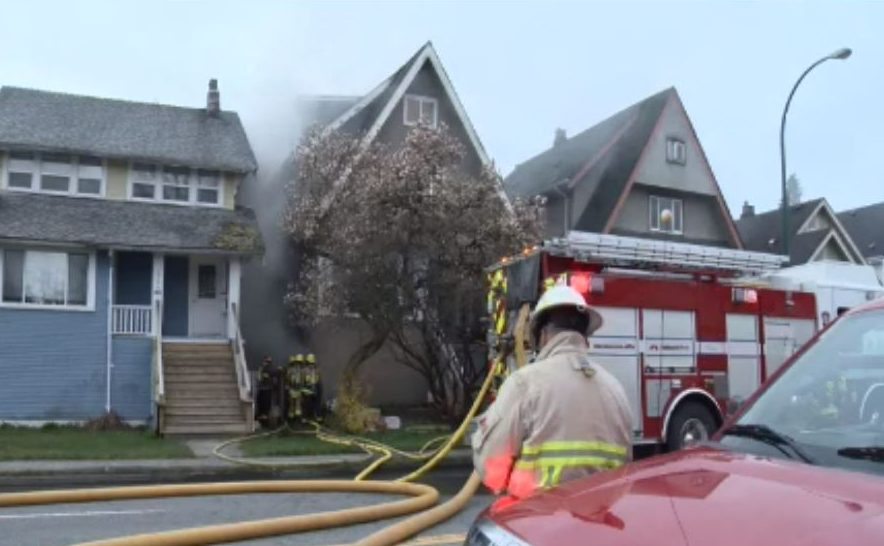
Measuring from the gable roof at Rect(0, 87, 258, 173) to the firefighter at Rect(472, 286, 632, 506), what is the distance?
1829cm

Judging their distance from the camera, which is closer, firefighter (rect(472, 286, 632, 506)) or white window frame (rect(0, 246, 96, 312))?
firefighter (rect(472, 286, 632, 506))

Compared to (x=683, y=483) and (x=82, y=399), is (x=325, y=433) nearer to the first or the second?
(x=82, y=399)

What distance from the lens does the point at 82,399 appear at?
58.7ft

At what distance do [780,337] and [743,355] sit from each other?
736 mm

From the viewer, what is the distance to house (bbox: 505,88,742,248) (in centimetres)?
2673

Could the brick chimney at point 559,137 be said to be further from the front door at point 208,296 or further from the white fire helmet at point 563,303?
the white fire helmet at point 563,303

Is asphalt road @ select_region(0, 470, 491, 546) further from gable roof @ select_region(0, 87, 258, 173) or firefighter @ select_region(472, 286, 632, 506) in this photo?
gable roof @ select_region(0, 87, 258, 173)

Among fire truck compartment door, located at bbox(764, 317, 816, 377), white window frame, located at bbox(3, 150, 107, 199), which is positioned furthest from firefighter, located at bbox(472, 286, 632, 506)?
white window frame, located at bbox(3, 150, 107, 199)

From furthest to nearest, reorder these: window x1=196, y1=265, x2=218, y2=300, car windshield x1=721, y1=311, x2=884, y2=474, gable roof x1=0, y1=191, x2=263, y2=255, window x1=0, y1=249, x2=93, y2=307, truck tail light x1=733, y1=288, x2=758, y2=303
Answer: window x1=196, y1=265, x2=218, y2=300 < gable roof x1=0, y1=191, x2=263, y2=255 < window x1=0, y1=249, x2=93, y2=307 < truck tail light x1=733, y1=288, x2=758, y2=303 < car windshield x1=721, y1=311, x2=884, y2=474

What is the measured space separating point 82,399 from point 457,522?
12.9m

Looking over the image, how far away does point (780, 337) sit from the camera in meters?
11.7

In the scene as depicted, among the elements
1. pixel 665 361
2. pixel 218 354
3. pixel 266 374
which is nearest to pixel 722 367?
pixel 665 361

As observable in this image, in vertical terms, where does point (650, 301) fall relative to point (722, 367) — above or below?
above

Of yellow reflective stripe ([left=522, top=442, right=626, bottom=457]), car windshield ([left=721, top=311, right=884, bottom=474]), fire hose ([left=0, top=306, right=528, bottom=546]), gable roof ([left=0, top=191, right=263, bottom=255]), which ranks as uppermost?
gable roof ([left=0, top=191, right=263, bottom=255])
